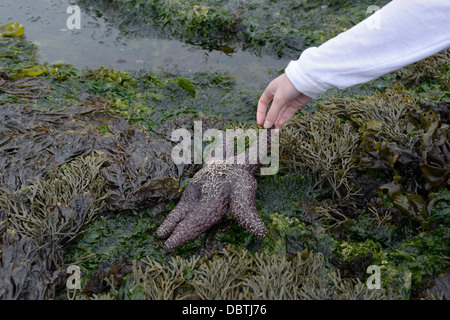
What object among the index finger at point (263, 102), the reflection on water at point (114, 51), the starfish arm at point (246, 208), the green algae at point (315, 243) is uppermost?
the index finger at point (263, 102)

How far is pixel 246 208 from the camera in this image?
309cm

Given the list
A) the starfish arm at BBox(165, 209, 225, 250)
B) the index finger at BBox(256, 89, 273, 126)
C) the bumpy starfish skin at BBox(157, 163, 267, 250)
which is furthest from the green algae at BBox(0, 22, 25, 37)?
the index finger at BBox(256, 89, 273, 126)

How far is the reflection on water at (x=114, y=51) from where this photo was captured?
19.1 ft

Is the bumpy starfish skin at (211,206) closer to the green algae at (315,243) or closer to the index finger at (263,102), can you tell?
the green algae at (315,243)

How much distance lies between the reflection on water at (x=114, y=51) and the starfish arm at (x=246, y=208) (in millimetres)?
2474

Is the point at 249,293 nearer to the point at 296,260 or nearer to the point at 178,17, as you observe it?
the point at 296,260

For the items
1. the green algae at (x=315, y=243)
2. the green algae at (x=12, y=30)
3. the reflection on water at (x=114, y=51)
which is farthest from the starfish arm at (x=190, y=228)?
the green algae at (x=12, y=30)

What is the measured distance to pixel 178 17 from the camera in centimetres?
670

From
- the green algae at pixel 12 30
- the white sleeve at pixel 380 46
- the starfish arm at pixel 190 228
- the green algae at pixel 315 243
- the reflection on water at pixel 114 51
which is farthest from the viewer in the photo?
the green algae at pixel 12 30

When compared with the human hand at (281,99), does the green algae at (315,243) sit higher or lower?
lower

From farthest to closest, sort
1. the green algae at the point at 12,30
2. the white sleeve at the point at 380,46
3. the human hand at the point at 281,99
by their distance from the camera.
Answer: the green algae at the point at 12,30 → the human hand at the point at 281,99 → the white sleeve at the point at 380,46

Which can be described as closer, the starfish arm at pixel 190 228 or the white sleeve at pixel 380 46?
the white sleeve at pixel 380 46

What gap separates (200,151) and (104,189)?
110 cm

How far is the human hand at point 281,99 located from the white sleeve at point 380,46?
0.12 metres
